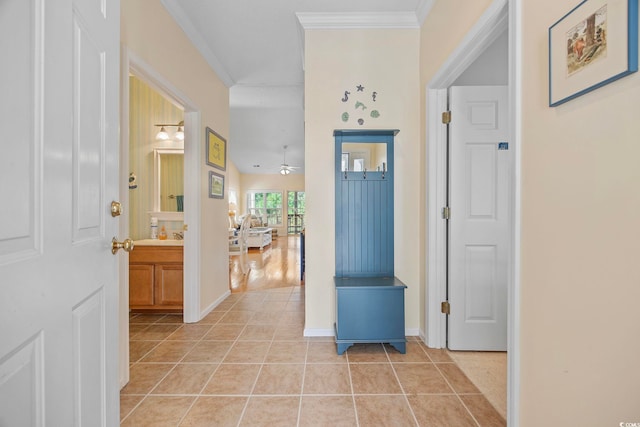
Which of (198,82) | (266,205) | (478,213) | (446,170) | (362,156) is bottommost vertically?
(478,213)

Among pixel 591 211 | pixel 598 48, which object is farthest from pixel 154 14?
pixel 591 211

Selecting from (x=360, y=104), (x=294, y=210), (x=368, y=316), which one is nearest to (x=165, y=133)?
(x=360, y=104)

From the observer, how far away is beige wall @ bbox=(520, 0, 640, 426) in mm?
817

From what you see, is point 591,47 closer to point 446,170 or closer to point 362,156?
point 446,170

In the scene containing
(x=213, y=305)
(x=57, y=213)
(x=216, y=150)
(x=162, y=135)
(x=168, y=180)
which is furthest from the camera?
(x=168, y=180)

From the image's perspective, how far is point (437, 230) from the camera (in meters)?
2.33

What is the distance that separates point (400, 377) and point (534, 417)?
884mm

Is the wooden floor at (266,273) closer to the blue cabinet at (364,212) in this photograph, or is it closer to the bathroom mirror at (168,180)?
the bathroom mirror at (168,180)

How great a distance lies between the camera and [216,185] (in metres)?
3.50

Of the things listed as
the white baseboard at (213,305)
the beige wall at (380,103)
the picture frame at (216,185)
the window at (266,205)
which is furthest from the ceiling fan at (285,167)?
the beige wall at (380,103)

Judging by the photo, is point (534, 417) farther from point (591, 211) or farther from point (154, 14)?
point (154, 14)

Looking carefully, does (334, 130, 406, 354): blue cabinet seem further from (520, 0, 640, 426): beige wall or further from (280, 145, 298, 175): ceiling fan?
(280, 145, 298, 175): ceiling fan

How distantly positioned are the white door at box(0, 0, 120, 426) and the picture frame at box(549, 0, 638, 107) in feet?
4.69

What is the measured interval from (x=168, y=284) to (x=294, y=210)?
906cm
